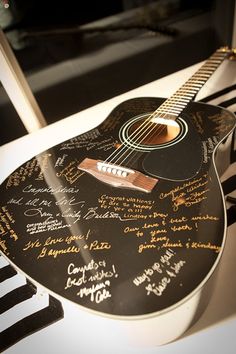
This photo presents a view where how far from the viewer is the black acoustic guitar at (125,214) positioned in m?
0.42

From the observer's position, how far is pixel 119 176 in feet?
1.92

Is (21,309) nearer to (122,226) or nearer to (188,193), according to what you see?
(122,226)

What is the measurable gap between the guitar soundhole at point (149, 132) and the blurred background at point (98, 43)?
1.81 feet

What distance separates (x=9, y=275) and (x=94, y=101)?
963 mm

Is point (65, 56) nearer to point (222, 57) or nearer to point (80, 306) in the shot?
point (222, 57)

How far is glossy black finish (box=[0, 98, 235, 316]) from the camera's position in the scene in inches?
16.3

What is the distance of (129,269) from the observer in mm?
432

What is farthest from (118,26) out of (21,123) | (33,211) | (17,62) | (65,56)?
(33,211)

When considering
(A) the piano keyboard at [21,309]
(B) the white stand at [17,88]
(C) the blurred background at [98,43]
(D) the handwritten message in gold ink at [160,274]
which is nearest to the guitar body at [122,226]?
(D) the handwritten message in gold ink at [160,274]

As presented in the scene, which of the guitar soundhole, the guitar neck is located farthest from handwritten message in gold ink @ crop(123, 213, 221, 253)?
the guitar neck

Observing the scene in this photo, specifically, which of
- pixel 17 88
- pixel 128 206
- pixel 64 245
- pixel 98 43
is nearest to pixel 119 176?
pixel 128 206

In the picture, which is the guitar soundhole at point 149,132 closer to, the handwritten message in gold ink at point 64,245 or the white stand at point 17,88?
the handwritten message in gold ink at point 64,245

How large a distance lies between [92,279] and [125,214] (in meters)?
0.14

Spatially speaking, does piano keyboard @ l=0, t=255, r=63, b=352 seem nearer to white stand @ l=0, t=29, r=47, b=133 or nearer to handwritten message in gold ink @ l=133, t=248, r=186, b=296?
handwritten message in gold ink @ l=133, t=248, r=186, b=296
